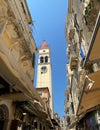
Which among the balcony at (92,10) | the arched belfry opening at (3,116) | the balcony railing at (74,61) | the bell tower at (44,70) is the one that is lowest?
the arched belfry opening at (3,116)

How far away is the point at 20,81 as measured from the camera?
407 cm

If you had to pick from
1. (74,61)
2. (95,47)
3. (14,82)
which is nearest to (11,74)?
(14,82)

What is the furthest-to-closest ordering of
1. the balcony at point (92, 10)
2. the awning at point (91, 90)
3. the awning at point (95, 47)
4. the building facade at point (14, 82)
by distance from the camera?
1. the balcony at point (92, 10)
2. the awning at point (91, 90)
3. the building facade at point (14, 82)
4. the awning at point (95, 47)

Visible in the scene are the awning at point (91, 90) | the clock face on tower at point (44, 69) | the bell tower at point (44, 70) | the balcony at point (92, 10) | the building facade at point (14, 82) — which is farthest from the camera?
the clock face on tower at point (44, 69)

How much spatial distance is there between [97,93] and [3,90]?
3151mm

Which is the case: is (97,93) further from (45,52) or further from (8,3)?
(45,52)

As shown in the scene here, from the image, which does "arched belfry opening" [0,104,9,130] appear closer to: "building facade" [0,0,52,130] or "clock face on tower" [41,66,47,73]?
"building facade" [0,0,52,130]

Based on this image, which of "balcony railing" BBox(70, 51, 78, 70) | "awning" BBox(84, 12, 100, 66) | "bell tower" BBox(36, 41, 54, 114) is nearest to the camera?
"awning" BBox(84, 12, 100, 66)

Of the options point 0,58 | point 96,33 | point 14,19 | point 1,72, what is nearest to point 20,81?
point 1,72

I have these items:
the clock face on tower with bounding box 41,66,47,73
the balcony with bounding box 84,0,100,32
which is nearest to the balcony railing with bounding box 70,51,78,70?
the balcony with bounding box 84,0,100,32

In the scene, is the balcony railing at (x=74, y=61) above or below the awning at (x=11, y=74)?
above

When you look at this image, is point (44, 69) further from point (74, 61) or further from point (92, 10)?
point (92, 10)

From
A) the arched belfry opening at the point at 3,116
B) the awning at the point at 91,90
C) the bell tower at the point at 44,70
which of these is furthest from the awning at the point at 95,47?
the bell tower at the point at 44,70

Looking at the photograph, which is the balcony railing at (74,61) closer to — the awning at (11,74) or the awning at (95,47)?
the awning at (95,47)
